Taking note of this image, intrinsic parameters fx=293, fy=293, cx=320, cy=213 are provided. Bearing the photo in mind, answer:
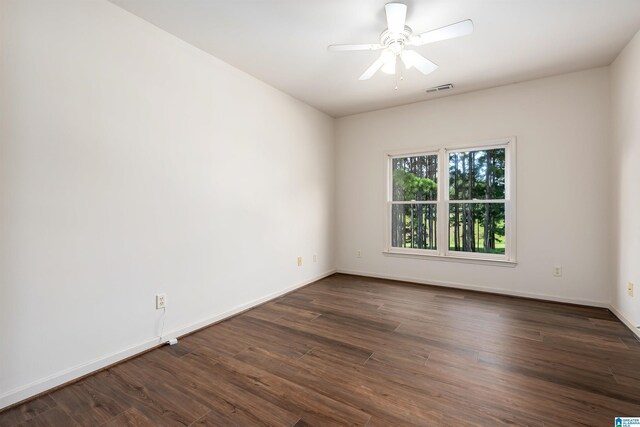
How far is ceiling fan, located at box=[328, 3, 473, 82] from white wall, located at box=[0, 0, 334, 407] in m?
1.42

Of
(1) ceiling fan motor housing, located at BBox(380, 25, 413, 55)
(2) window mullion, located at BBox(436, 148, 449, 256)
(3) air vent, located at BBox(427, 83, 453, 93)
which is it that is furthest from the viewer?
(2) window mullion, located at BBox(436, 148, 449, 256)

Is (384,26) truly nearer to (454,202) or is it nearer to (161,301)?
(454,202)

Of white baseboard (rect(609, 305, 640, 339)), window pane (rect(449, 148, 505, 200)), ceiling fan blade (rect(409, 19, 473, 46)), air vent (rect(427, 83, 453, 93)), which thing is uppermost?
air vent (rect(427, 83, 453, 93))

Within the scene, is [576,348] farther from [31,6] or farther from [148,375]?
[31,6]

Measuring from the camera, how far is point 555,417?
5.07 feet

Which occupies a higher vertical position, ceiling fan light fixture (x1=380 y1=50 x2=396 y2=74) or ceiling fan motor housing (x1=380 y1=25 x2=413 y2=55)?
ceiling fan motor housing (x1=380 y1=25 x2=413 y2=55)

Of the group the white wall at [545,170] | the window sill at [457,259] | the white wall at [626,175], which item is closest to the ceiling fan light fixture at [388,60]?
the white wall at [545,170]

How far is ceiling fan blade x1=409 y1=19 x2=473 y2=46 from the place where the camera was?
200 centimetres

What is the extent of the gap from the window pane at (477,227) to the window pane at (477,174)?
0.14 metres

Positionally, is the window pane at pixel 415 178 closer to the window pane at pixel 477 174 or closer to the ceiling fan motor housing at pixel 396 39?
the window pane at pixel 477 174

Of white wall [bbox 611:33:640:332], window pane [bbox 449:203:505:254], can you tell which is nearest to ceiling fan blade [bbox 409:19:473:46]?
white wall [bbox 611:33:640:332]

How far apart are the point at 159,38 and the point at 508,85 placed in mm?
3858

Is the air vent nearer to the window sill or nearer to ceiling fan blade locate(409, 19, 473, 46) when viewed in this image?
ceiling fan blade locate(409, 19, 473, 46)

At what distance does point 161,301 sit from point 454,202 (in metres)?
3.70
